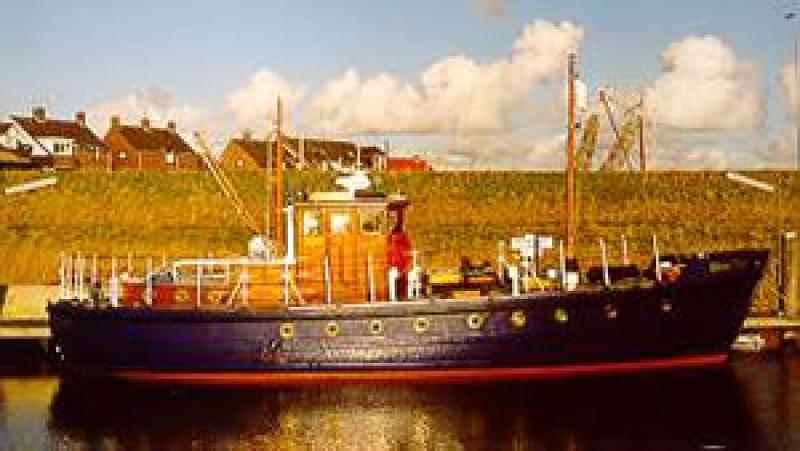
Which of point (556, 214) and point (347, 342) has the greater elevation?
point (556, 214)

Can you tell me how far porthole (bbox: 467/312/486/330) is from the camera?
25.6 metres

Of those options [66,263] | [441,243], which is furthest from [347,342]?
[66,263]

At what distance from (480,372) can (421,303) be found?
7.10 feet

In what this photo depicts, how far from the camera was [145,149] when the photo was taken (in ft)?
284

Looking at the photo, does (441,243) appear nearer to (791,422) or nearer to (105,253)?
(105,253)

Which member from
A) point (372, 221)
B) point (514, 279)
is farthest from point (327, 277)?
point (514, 279)

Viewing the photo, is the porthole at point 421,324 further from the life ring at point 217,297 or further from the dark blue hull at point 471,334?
the life ring at point 217,297

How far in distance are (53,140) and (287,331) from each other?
65777 mm

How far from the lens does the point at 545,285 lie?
26812mm

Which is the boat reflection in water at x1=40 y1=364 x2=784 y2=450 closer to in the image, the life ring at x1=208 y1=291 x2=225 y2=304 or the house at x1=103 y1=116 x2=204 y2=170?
the life ring at x1=208 y1=291 x2=225 y2=304

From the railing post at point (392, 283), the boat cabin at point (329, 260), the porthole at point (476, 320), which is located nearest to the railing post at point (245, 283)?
the boat cabin at point (329, 260)

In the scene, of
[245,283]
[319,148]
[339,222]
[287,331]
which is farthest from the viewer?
[319,148]

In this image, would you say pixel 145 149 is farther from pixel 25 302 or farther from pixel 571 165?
pixel 571 165

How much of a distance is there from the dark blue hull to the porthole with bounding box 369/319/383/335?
2 cm
